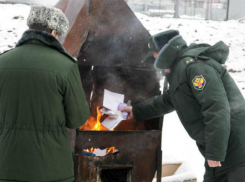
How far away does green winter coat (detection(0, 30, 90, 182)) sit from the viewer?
6.95 feet

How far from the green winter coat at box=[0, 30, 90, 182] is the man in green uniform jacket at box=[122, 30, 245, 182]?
96 centimetres

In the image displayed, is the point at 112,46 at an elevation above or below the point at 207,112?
above

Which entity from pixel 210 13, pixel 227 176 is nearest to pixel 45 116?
pixel 227 176

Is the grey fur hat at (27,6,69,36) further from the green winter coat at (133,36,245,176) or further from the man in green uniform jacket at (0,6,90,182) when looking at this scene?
the green winter coat at (133,36,245,176)

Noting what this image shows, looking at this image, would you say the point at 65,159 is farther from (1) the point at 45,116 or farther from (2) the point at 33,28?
(2) the point at 33,28

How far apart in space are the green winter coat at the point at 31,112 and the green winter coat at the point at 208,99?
96cm

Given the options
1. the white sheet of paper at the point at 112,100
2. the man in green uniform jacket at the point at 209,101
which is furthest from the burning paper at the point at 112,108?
the man in green uniform jacket at the point at 209,101

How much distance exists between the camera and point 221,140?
7.86 feet

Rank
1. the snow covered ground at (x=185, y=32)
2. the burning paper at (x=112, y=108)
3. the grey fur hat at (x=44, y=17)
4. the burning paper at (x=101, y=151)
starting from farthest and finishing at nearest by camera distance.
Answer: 1. the snow covered ground at (x=185, y=32)
2. the burning paper at (x=112, y=108)
3. the burning paper at (x=101, y=151)
4. the grey fur hat at (x=44, y=17)

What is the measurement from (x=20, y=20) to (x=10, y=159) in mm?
9355

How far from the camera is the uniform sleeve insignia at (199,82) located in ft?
8.10

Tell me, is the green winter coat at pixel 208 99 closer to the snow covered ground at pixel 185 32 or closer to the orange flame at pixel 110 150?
the orange flame at pixel 110 150

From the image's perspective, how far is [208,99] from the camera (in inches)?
95.5

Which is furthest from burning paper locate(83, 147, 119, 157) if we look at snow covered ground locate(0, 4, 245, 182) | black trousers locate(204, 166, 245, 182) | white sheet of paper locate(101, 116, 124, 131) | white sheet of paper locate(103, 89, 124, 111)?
snow covered ground locate(0, 4, 245, 182)
